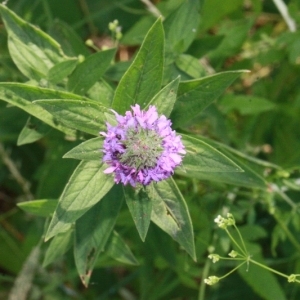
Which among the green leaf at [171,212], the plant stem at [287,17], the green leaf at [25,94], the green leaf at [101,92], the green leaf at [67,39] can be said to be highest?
the plant stem at [287,17]

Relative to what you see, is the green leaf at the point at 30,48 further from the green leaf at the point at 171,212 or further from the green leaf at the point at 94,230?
the green leaf at the point at 171,212

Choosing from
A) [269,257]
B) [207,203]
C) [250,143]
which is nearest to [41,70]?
[207,203]

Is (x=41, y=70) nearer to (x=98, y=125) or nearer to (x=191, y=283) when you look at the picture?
(x=98, y=125)

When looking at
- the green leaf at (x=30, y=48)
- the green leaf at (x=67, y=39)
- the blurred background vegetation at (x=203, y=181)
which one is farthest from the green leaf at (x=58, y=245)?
the green leaf at (x=67, y=39)

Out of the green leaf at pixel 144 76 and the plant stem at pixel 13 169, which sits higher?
the green leaf at pixel 144 76

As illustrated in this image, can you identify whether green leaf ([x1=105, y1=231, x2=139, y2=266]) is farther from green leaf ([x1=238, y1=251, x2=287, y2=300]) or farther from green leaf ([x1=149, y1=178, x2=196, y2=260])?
green leaf ([x1=238, y1=251, x2=287, y2=300])

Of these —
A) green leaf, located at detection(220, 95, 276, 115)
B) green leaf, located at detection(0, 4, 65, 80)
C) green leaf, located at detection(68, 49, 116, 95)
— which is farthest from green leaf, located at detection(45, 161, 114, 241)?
green leaf, located at detection(220, 95, 276, 115)
